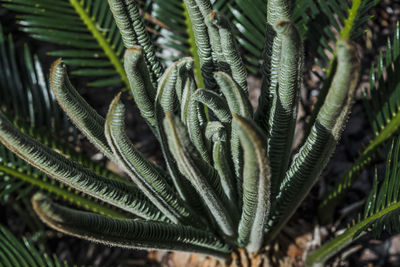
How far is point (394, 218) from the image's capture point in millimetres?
773

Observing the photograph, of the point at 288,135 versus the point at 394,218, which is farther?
the point at 288,135

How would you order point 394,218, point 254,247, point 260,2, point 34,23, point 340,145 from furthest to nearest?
point 340,145 → point 34,23 → point 260,2 → point 254,247 → point 394,218

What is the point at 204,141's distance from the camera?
0.90 meters

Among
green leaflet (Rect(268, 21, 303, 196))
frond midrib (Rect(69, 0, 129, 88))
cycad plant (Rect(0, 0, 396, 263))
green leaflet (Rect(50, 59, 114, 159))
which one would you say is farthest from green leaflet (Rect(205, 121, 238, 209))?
frond midrib (Rect(69, 0, 129, 88))

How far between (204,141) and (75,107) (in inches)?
10.6

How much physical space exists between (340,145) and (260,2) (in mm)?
682

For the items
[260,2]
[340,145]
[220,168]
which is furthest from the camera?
[340,145]

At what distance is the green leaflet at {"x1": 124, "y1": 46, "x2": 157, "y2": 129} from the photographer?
732 millimetres

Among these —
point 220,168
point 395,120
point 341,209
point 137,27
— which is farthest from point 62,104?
point 341,209

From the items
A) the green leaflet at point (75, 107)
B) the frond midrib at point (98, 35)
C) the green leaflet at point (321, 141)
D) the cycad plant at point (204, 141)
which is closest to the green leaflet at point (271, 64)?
the cycad plant at point (204, 141)

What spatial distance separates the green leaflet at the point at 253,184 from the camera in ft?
1.95

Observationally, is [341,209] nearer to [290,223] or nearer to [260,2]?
[290,223]

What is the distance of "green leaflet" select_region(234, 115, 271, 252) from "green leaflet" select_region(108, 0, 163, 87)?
0.94ft

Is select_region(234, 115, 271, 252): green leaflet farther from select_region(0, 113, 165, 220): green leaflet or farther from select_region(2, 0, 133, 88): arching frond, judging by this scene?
select_region(2, 0, 133, 88): arching frond
